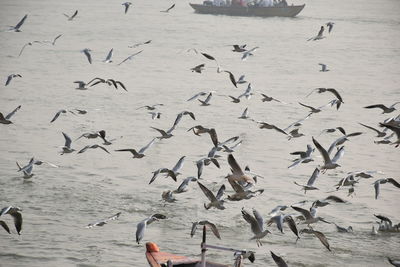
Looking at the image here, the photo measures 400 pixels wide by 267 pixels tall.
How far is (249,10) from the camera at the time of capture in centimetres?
9931

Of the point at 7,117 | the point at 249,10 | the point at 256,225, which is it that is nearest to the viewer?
the point at 256,225

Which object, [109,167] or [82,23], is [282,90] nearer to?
[109,167]

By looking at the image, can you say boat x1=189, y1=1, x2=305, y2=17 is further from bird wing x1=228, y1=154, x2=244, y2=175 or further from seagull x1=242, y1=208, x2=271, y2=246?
seagull x1=242, y1=208, x2=271, y2=246

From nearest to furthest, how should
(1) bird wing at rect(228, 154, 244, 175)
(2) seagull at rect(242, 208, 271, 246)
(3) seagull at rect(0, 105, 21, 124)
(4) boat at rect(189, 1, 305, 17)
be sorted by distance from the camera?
(1) bird wing at rect(228, 154, 244, 175), (2) seagull at rect(242, 208, 271, 246), (3) seagull at rect(0, 105, 21, 124), (4) boat at rect(189, 1, 305, 17)

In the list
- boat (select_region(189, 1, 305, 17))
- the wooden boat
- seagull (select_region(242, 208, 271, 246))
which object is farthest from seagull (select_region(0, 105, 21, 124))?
the wooden boat

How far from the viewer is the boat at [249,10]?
97438 mm

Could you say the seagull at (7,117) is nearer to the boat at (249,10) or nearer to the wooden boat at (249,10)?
the boat at (249,10)

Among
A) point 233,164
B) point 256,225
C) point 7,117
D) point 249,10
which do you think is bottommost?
point 249,10

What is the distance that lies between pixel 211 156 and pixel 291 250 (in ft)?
12.3

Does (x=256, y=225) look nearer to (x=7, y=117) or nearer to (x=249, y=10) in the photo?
(x=7, y=117)

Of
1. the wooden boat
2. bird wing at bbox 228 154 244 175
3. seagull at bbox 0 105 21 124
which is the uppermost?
bird wing at bbox 228 154 244 175

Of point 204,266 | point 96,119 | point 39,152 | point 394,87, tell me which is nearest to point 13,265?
point 204,266

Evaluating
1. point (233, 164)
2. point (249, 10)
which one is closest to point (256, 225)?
point (233, 164)

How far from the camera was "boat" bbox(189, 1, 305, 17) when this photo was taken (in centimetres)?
9744
